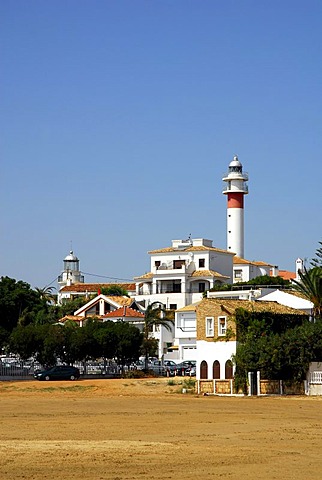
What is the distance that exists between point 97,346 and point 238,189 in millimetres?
69531

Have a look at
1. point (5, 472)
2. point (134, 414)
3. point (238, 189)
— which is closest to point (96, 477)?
point (5, 472)

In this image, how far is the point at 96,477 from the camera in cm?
2141

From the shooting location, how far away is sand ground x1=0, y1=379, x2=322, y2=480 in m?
Answer: 22.5

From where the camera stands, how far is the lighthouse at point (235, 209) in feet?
460

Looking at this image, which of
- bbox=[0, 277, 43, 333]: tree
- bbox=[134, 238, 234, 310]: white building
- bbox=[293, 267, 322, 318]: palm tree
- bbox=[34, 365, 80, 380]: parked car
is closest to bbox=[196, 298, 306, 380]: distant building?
bbox=[293, 267, 322, 318]: palm tree

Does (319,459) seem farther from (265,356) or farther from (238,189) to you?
(238,189)

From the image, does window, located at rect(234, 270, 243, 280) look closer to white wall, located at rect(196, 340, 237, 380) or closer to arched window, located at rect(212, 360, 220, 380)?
white wall, located at rect(196, 340, 237, 380)

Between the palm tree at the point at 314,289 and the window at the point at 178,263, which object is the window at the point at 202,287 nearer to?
the window at the point at 178,263

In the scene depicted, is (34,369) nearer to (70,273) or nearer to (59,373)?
(59,373)

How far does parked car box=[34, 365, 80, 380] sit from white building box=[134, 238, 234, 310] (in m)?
50.0

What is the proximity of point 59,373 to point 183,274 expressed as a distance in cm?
5391

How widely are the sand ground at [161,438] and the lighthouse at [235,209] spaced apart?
88901 mm

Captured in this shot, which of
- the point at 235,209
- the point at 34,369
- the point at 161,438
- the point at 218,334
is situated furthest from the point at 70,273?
the point at 161,438

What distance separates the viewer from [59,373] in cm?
7094
